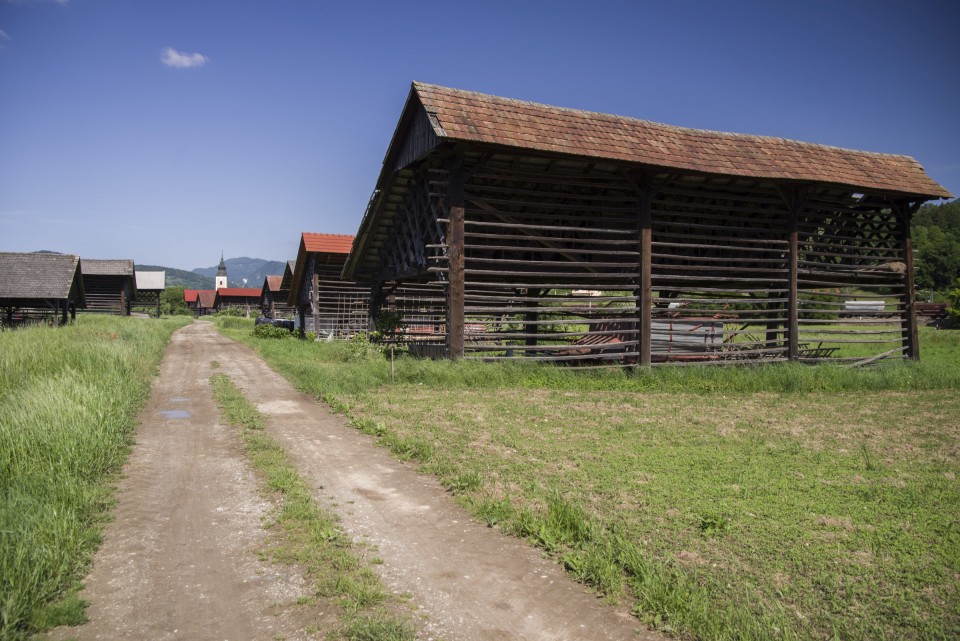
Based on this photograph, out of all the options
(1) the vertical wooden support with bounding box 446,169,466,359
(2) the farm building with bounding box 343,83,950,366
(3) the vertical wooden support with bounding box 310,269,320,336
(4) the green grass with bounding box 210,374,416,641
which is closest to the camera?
(4) the green grass with bounding box 210,374,416,641

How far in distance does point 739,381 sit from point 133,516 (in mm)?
12010

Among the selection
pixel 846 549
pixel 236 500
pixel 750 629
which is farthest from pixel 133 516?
pixel 846 549

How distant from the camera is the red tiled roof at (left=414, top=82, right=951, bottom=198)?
13242 millimetres

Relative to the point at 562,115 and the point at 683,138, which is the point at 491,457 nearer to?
the point at 562,115

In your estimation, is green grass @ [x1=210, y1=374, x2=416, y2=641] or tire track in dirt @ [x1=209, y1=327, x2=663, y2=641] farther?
tire track in dirt @ [x1=209, y1=327, x2=663, y2=641]

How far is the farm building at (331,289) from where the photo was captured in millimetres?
28594

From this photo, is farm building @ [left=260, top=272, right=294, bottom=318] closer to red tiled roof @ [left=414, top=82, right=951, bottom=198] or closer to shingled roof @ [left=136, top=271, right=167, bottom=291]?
shingled roof @ [left=136, top=271, right=167, bottom=291]

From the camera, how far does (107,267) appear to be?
51.2 m

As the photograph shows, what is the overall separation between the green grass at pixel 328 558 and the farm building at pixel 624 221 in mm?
7608

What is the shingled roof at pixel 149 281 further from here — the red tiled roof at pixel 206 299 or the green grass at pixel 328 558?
the green grass at pixel 328 558

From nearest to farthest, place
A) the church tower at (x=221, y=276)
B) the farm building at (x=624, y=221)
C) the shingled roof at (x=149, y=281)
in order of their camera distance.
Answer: the farm building at (x=624, y=221) → the shingled roof at (x=149, y=281) → the church tower at (x=221, y=276)

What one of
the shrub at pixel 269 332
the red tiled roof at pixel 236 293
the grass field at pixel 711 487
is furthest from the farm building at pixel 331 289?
the red tiled roof at pixel 236 293

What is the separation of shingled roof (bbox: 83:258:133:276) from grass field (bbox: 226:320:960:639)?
4669cm

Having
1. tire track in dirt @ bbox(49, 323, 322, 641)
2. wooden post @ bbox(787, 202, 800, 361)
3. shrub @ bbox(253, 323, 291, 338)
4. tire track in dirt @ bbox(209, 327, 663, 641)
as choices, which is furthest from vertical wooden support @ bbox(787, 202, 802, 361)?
shrub @ bbox(253, 323, 291, 338)
